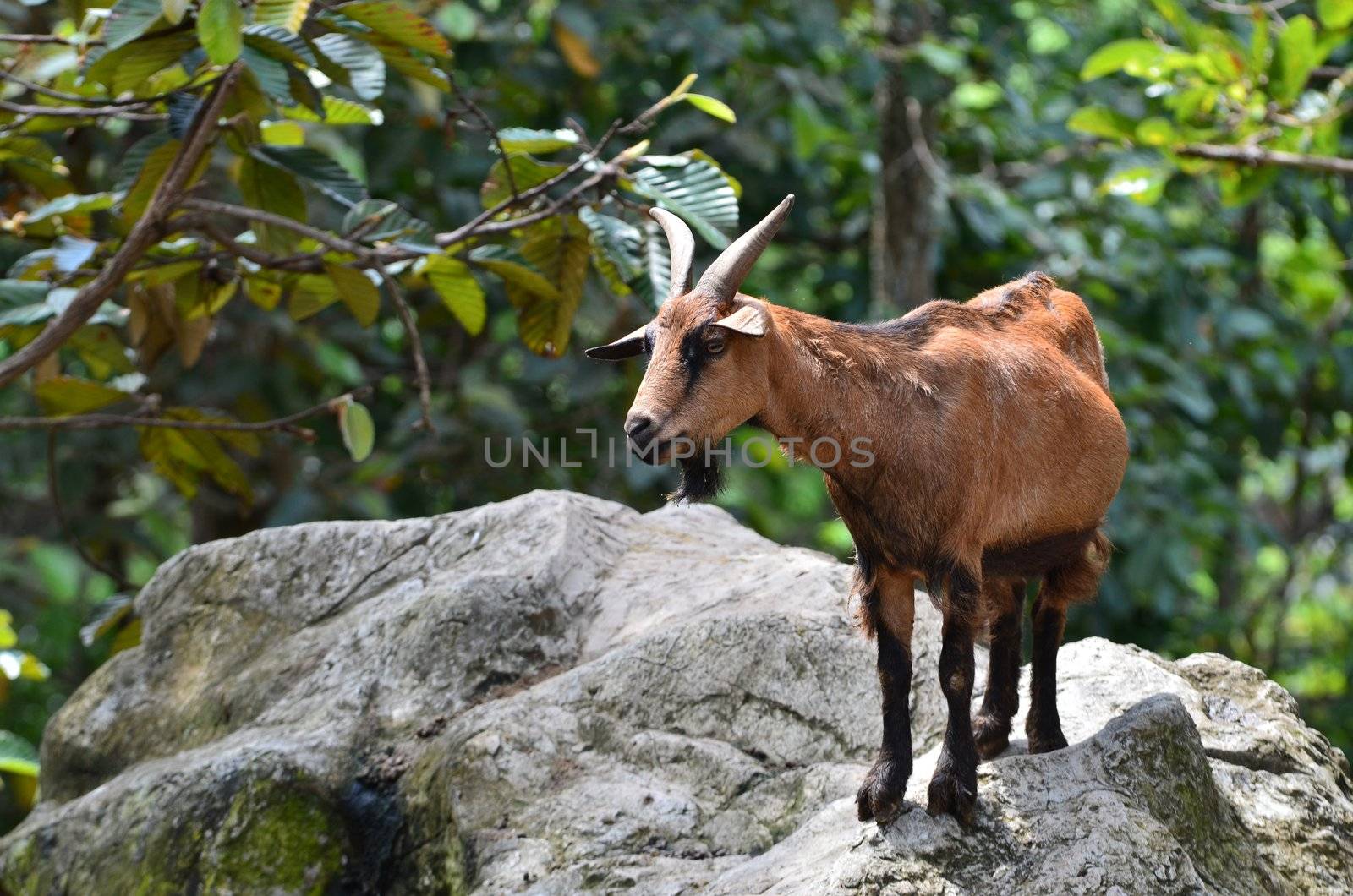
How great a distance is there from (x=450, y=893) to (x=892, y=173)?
689 cm

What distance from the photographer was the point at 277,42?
5.56 metres

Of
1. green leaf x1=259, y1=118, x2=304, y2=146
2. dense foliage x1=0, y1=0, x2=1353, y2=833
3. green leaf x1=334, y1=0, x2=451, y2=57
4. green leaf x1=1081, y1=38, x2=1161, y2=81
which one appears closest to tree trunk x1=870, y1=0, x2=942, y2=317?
dense foliage x1=0, y1=0, x2=1353, y2=833

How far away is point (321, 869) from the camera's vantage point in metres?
5.33

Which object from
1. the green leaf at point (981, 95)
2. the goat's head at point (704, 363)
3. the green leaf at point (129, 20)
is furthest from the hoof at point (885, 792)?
the green leaf at point (981, 95)

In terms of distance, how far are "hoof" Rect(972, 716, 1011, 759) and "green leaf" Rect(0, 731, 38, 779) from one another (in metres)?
4.26

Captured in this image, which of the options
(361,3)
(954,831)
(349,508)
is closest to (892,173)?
(349,508)

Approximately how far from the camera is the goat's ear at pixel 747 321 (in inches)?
166

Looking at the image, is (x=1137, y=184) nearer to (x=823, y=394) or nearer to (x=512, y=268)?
(x=512, y=268)

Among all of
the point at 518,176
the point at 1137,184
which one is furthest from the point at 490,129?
the point at 1137,184

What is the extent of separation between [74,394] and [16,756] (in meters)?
1.72

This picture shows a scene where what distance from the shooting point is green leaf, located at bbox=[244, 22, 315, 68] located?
18.2ft

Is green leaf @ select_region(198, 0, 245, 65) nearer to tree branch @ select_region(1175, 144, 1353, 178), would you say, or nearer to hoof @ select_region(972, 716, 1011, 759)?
hoof @ select_region(972, 716, 1011, 759)

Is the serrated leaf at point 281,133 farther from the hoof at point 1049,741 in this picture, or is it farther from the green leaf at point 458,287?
the hoof at point 1049,741

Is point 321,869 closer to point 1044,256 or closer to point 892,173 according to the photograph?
point 892,173
